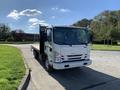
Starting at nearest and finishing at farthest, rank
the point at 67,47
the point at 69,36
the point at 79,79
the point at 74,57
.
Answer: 1. the point at 79,79
2. the point at 67,47
3. the point at 74,57
4. the point at 69,36

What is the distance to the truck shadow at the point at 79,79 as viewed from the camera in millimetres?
10415

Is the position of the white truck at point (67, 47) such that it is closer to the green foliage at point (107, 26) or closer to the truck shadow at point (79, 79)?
the truck shadow at point (79, 79)

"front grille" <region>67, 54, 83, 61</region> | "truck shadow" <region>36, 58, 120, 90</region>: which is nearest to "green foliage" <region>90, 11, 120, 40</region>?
"truck shadow" <region>36, 58, 120, 90</region>

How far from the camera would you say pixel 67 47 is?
12711 mm

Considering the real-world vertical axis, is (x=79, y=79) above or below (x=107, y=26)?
below

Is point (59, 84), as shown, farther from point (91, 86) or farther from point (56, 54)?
point (56, 54)

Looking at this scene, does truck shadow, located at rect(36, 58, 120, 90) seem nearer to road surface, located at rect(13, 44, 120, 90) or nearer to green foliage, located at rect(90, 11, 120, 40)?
road surface, located at rect(13, 44, 120, 90)

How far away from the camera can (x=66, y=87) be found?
10.2 meters

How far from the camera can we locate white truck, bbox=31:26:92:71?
1263 centimetres

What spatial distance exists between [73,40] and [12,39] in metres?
75.7

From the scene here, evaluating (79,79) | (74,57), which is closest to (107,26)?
(74,57)

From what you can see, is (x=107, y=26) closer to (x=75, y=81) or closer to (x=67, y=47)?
(x=67, y=47)

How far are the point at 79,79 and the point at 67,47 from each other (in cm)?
170

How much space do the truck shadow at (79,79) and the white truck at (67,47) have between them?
52 centimetres
